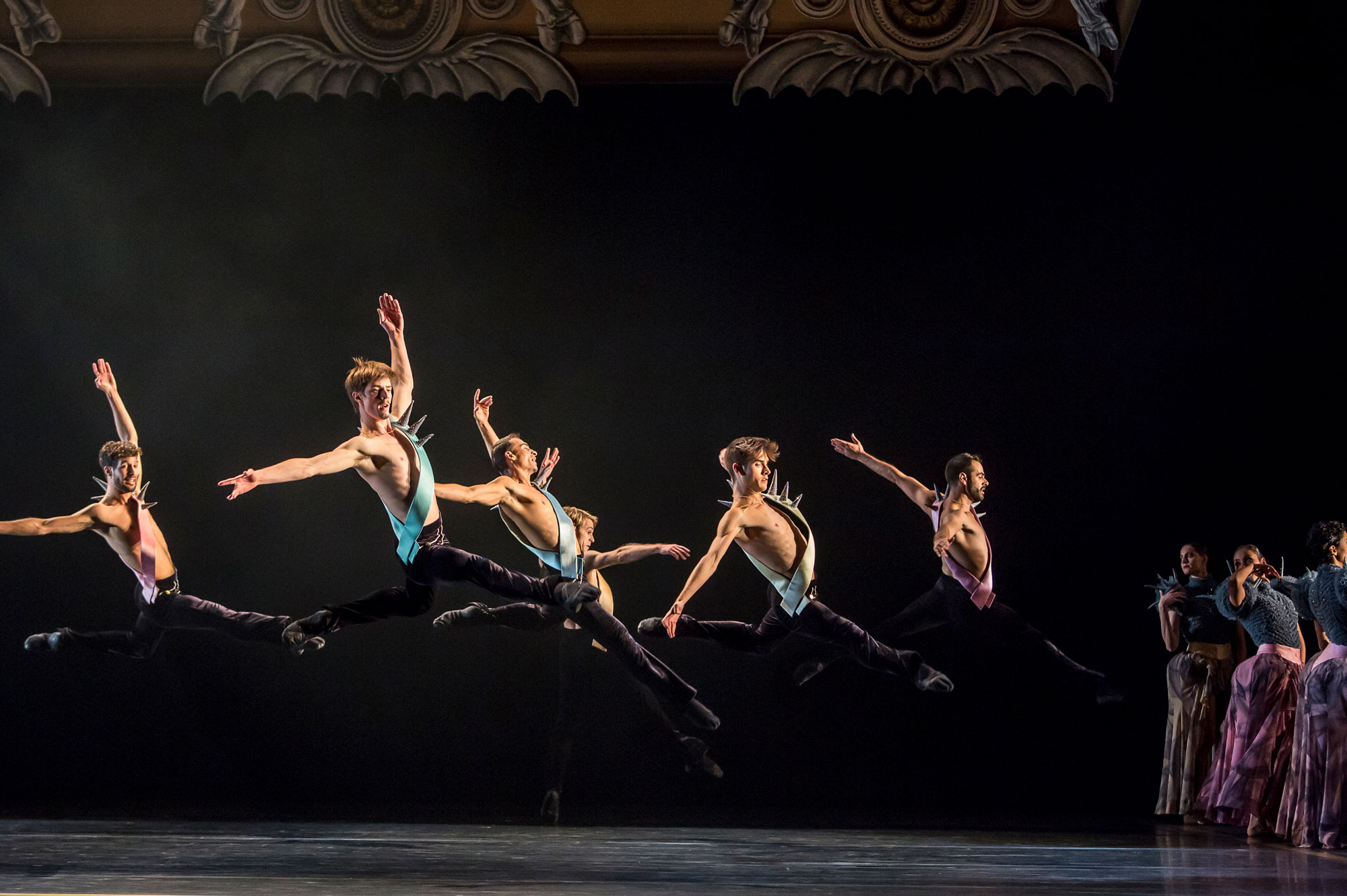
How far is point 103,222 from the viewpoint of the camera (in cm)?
593

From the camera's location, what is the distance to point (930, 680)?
16.9 feet

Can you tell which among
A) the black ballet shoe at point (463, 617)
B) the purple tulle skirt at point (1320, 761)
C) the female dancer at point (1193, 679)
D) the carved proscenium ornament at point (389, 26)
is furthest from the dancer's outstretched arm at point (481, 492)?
the purple tulle skirt at point (1320, 761)

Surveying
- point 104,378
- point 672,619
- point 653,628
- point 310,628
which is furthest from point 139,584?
point 672,619

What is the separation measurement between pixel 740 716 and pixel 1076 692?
5.27 feet

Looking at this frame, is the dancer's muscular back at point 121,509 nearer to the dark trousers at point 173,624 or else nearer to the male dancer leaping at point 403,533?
the dark trousers at point 173,624

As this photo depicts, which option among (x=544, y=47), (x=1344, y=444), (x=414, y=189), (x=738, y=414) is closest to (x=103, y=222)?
(x=414, y=189)

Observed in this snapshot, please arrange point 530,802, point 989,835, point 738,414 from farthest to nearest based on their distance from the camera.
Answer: point 738,414, point 530,802, point 989,835

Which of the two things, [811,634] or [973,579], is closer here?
[811,634]

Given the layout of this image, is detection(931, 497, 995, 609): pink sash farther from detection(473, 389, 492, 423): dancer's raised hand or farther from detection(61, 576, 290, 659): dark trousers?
detection(61, 576, 290, 659): dark trousers

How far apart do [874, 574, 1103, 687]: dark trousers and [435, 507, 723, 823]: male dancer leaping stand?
1.09 meters

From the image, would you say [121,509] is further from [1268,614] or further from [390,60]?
[1268,614]

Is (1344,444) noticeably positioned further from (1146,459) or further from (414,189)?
(414,189)

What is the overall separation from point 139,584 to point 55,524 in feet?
1.54

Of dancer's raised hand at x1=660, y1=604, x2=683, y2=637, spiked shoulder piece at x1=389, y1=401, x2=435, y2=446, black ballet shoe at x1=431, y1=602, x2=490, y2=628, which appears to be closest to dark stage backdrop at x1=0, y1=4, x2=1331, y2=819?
black ballet shoe at x1=431, y1=602, x2=490, y2=628
